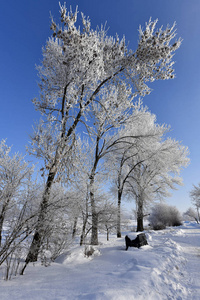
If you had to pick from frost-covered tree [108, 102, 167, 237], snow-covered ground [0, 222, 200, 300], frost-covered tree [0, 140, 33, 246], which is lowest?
snow-covered ground [0, 222, 200, 300]

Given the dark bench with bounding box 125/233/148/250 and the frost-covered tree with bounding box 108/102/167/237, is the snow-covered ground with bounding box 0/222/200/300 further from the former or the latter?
the frost-covered tree with bounding box 108/102/167/237

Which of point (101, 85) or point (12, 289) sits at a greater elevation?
point (101, 85)

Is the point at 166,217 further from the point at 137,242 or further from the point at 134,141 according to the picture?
the point at 137,242

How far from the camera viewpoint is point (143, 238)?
7.43m

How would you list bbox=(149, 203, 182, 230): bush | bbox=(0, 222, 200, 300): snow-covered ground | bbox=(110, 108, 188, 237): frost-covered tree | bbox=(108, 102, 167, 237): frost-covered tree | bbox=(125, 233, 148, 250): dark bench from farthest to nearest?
bbox=(149, 203, 182, 230): bush, bbox=(110, 108, 188, 237): frost-covered tree, bbox=(108, 102, 167, 237): frost-covered tree, bbox=(125, 233, 148, 250): dark bench, bbox=(0, 222, 200, 300): snow-covered ground

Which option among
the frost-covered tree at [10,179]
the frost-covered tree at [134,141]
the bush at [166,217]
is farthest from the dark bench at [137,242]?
the bush at [166,217]

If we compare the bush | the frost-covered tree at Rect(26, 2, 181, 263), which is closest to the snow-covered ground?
the frost-covered tree at Rect(26, 2, 181, 263)

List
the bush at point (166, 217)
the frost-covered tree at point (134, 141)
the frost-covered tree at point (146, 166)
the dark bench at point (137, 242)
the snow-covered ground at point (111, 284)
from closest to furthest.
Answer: the snow-covered ground at point (111, 284) → the dark bench at point (137, 242) → the frost-covered tree at point (134, 141) → the frost-covered tree at point (146, 166) → the bush at point (166, 217)

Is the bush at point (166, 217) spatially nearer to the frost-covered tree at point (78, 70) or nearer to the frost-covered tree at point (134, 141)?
the frost-covered tree at point (134, 141)

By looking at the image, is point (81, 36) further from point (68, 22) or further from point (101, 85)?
point (101, 85)

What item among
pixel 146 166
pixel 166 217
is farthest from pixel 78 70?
pixel 166 217

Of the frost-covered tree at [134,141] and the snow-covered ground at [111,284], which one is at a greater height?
the frost-covered tree at [134,141]

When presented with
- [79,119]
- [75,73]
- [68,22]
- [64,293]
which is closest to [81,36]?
[68,22]

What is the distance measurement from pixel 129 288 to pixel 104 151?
749 cm
